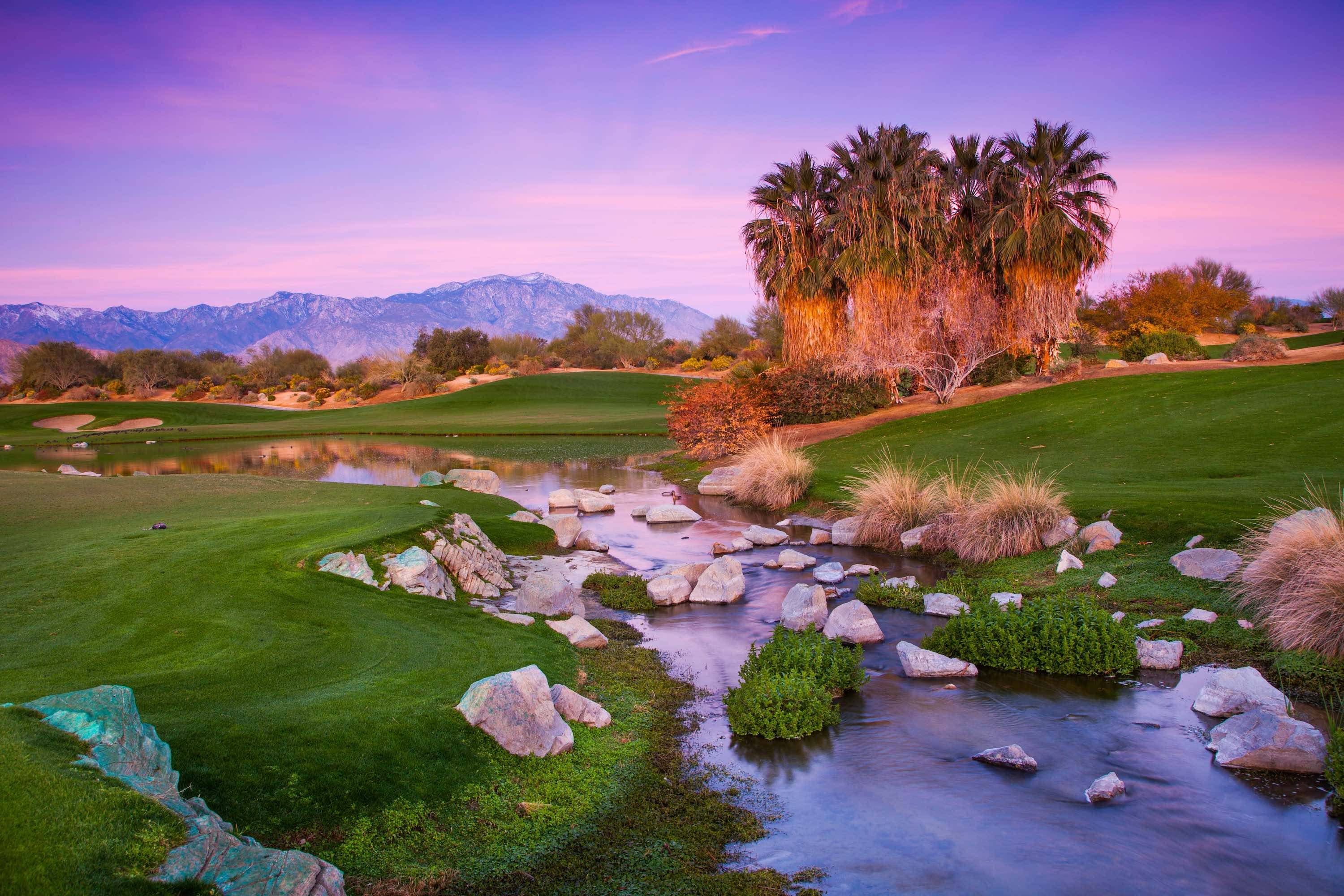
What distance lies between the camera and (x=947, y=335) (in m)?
33.9

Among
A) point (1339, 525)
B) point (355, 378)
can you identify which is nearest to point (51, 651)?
point (1339, 525)

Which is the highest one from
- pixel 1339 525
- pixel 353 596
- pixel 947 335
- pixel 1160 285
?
pixel 1160 285

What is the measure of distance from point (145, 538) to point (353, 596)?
175 inches

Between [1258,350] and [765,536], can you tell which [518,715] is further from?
[1258,350]

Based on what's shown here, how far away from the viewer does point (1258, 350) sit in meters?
32.9

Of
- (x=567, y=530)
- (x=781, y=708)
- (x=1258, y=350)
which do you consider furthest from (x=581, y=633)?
(x=1258, y=350)

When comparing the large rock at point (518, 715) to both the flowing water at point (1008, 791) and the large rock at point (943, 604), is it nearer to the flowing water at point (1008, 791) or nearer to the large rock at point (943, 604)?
the flowing water at point (1008, 791)

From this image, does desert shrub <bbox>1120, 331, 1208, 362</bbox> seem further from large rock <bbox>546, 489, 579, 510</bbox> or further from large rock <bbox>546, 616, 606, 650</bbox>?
large rock <bbox>546, 616, 606, 650</bbox>

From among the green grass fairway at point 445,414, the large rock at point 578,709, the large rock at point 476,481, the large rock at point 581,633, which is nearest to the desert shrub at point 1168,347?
the green grass fairway at point 445,414

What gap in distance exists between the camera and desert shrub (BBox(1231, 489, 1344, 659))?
823cm

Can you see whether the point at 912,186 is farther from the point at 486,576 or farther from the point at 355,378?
the point at 355,378

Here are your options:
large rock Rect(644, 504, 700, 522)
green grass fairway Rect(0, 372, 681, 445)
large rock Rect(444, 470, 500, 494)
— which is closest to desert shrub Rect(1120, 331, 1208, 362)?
green grass fairway Rect(0, 372, 681, 445)

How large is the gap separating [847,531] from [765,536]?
169 cm

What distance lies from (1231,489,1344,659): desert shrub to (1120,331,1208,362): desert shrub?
3843cm
